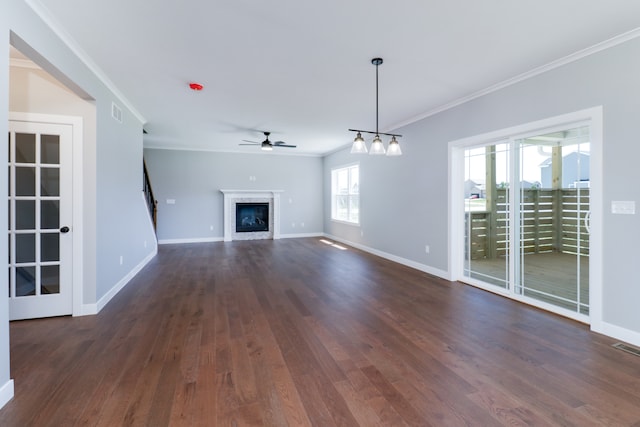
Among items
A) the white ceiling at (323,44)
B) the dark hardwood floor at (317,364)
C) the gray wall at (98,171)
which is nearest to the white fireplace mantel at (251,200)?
the gray wall at (98,171)

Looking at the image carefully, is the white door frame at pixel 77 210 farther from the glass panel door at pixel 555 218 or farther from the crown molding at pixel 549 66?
the glass panel door at pixel 555 218

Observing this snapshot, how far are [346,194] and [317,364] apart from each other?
21.1 ft

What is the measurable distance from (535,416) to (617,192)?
88.5 inches

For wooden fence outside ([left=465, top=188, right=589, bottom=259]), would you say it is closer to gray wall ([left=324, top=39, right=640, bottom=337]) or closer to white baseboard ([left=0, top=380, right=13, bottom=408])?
gray wall ([left=324, top=39, right=640, bottom=337])

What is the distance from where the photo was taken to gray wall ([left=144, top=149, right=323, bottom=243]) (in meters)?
8.37

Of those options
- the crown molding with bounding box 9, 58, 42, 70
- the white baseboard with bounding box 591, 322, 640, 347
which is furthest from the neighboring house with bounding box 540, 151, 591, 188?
the crown molding with bounding box 9, 58, 42, 70

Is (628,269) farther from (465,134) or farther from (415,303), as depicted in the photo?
(465,134)

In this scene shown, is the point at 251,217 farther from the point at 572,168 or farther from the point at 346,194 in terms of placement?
the point at 572,168

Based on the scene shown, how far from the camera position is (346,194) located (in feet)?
→ 27.7

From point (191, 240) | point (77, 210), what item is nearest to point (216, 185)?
point (191, 240)

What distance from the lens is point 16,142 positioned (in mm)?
2945

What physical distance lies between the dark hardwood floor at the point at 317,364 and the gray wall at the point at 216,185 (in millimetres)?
4852

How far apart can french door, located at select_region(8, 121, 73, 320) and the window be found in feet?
18.9

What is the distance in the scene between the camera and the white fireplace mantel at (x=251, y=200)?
8.85 metres
